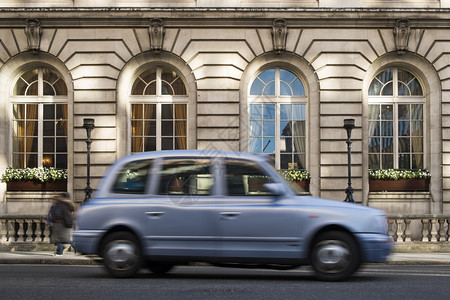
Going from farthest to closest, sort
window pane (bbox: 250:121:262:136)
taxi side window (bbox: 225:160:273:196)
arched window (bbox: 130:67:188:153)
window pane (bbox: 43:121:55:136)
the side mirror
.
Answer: window pane (bbox: 43:121:55:136)
arched window (bbox: 130:67:188:153)
window pane (bbox: 250:121:262:136)
taxi side window (bbox: 225:160:273:196)
the side mirror

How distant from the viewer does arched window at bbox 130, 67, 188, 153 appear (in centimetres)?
2362

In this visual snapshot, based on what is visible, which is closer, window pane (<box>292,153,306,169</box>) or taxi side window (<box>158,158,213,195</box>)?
taxi side window (<box>158,158,213,195</box>)

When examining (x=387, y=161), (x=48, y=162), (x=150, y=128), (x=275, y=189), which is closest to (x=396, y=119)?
(x=387, y=161)

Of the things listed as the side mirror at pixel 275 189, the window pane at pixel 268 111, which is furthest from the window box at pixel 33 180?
the side mirror at pixel 275 189

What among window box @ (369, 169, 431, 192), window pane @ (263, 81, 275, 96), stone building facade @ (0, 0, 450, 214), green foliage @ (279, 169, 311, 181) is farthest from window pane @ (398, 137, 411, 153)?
window pane @ (263, 81, 275, 96)

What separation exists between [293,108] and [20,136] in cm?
943

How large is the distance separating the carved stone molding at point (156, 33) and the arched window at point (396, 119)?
731 centimetres

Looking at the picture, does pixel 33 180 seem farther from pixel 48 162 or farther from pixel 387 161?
pixel 387 161

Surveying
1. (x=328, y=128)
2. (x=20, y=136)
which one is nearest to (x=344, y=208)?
(x=328, y=128)

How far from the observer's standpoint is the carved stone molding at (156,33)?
2278cm

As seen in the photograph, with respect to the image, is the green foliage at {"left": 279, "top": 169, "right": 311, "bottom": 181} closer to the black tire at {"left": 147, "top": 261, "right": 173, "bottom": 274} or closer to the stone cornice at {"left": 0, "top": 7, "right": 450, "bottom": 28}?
the stone cornice at {"left": 0, "top": 7, "right": 450, "bottom": 28}

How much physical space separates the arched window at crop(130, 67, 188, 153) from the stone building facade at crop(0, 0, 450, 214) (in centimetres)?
33

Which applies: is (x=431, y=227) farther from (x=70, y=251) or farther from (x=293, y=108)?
(x=70, y=251)

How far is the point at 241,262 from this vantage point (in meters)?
9.82
